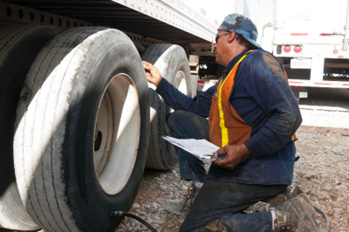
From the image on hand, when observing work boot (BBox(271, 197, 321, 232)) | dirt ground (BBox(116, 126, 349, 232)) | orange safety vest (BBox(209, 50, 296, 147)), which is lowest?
dirt ground (BBox(116, 126, 349, 232))

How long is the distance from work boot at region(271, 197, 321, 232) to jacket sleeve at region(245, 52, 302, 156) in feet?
1.05

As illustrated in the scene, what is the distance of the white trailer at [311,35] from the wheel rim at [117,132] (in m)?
6.18

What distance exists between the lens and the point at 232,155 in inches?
83.5

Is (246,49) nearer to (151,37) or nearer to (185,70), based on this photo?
(185,70)

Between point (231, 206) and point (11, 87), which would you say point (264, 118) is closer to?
point (231, 206)

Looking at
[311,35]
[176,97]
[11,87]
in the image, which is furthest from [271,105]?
[311,35]

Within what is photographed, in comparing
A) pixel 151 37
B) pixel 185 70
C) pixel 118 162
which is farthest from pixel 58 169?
pixel 151 37

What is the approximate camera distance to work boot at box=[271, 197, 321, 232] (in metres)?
2.12

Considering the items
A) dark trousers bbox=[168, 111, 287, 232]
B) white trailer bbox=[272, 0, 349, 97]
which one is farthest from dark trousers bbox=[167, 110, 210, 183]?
white trailer bbox=[272, 0, 349, 97]

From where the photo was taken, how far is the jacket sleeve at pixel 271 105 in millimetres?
2080

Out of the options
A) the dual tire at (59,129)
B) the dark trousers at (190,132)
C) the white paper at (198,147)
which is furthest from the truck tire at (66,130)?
the dark trousers at (190,132)

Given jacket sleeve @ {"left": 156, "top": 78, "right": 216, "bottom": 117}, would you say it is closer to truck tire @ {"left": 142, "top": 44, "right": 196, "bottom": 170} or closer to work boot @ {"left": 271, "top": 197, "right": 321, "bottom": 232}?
truck tire @ {"left": 142, "top": 44, "right": 196, "bottom": 170}

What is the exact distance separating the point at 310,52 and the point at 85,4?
6945mm

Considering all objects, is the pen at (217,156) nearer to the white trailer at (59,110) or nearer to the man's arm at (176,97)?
the white trailer at (59,110)
